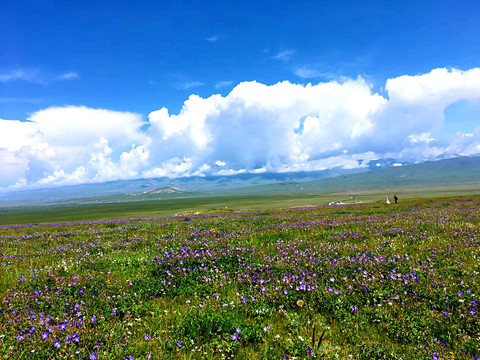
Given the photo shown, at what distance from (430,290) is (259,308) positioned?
3.98 meters

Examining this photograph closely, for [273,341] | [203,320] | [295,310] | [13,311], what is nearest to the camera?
[273,341]

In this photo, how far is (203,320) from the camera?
179 inches

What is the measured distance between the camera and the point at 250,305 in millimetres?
5379

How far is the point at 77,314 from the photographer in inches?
189

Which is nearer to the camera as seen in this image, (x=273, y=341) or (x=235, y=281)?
(x=273, y=341)

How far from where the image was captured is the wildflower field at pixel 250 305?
399cm

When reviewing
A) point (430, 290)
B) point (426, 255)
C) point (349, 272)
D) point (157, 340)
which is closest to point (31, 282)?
point (157, 340)

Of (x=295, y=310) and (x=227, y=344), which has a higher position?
(x=227, y=344)

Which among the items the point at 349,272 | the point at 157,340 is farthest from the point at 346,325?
the point at 157,340

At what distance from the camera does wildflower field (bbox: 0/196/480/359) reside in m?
3.99

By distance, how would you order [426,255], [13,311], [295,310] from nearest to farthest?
[13,311] → [295,310] → [426,255]

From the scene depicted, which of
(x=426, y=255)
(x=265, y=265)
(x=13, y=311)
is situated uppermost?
(x=13, y=311)

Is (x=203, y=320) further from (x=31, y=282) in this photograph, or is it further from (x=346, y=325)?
(x=31, y=282)

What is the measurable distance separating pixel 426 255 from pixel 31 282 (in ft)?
38.9
